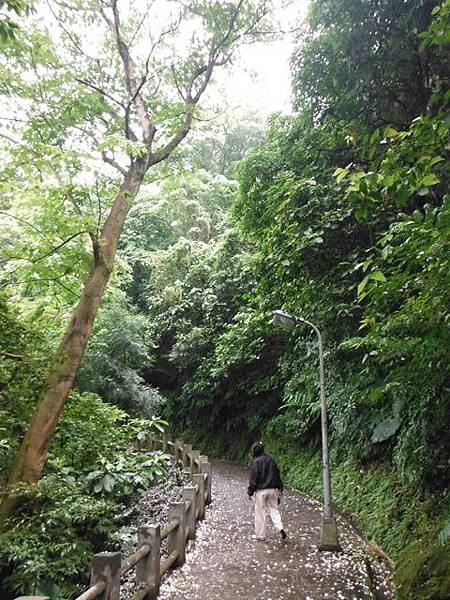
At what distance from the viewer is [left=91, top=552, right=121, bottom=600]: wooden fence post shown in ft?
11.9

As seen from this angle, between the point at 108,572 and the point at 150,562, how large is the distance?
1.20 meters

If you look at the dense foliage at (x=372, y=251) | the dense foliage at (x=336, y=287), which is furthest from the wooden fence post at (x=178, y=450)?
the dense foliage at (x=372, y=251)

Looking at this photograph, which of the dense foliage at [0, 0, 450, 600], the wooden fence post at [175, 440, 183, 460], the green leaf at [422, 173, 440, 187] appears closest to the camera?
the green leaf at [422, 173, 440, 187]

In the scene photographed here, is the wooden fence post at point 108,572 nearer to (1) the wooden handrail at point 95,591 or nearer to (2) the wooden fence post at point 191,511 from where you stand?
(1) the wooden handrail at point 95,591

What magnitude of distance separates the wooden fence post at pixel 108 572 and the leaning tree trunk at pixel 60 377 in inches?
90.1

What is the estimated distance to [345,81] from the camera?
7289 millimetres

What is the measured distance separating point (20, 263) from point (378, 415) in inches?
279

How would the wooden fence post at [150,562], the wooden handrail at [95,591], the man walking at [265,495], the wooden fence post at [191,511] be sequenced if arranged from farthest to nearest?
the man walking at [265,495]
the wooden fence post at [191,511]
the wooden fence post at [150,562]
the wooden handrail at [95,591]

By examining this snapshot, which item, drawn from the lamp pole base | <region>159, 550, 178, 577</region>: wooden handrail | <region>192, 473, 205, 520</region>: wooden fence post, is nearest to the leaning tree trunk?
<region>159, 550, 178, 577</region>: wooden handrail

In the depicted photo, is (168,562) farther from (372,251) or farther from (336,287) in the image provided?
(372,251)

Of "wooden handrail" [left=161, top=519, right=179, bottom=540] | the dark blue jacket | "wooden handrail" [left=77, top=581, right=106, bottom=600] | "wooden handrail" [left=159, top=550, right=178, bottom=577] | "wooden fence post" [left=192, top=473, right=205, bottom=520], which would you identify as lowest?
"wooden handrail" [left=159, top=550, right=178, bottom=577]

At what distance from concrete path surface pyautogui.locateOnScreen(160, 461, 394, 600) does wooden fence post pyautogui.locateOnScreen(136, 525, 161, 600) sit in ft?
0.94

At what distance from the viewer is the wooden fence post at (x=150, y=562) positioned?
4672mm

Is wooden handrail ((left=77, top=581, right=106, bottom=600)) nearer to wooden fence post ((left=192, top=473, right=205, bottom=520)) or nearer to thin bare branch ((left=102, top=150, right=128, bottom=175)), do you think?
wooden fence post ((left=192, top=473, right=205, bottom=520))
